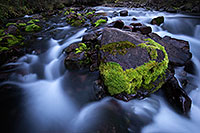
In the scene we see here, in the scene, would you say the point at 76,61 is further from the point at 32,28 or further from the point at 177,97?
the point at 32,28

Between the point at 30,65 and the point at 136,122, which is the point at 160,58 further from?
the point at 30,65

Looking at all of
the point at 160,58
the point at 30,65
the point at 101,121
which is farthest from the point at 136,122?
the point at 30,65

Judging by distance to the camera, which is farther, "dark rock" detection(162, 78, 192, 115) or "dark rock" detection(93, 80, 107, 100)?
"dark rock" detection(93, 80, 107, 100)

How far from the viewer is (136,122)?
2.68 m

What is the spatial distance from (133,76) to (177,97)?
1.52 meters

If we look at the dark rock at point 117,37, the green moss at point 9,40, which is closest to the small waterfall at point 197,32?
the dark rock at point 117,37

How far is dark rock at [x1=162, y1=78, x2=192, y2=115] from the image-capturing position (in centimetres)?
281

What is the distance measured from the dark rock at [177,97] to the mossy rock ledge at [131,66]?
10.2 inches

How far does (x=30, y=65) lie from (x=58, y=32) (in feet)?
15.3

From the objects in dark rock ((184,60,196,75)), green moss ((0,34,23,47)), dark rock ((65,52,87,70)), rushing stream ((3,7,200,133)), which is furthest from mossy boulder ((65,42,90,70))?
green moss ((0,34,23,47))

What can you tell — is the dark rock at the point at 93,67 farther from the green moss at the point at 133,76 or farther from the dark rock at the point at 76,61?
the green moss at the point at 133,76

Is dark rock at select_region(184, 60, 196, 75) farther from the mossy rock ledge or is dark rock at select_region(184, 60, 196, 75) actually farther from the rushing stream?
the mossy rock ledge

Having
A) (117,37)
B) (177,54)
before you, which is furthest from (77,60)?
(177,54)

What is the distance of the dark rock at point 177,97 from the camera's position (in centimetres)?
281
